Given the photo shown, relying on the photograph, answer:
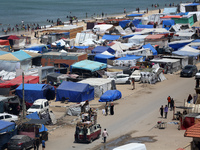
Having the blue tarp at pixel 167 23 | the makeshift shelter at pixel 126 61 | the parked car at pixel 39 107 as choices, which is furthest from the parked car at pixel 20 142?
the blue tarp at pixel 167 23

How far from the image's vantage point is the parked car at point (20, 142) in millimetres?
19750

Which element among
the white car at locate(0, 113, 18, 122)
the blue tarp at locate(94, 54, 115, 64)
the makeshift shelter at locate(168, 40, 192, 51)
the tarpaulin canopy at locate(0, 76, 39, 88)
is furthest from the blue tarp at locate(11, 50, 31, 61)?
the makeshift shelter at locate(168, 40, 192, 51)

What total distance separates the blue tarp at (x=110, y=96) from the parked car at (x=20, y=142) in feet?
32.1

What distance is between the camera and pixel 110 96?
1163 inches

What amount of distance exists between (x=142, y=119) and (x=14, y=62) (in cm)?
1583

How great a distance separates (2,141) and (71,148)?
3.45 metres

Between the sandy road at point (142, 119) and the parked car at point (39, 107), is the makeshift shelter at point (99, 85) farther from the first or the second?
the parked car at point (39, 107)

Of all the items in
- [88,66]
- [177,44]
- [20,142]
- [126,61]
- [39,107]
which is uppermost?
[177,44]

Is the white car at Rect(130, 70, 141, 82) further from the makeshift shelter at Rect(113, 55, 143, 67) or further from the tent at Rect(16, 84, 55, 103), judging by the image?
the tent at Rect(16, 84, 55, 103)

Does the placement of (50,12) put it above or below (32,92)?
above

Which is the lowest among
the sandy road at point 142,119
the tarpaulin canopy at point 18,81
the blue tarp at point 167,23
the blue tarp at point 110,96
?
the sandy road at point 142,119

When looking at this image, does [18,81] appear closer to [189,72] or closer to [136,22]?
[189,72]

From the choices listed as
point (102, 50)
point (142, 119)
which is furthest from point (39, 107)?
point (102, 50)

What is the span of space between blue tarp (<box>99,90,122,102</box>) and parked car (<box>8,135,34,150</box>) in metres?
9.79
